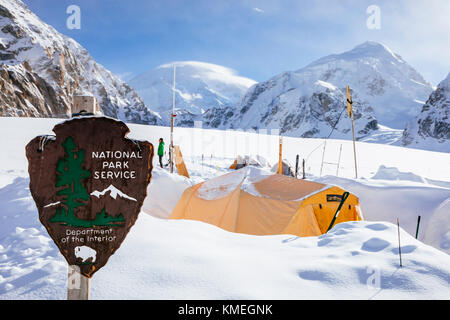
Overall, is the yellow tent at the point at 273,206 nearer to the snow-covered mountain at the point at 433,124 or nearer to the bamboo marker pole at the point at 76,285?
the bamboo marker pole at the point at 76,285

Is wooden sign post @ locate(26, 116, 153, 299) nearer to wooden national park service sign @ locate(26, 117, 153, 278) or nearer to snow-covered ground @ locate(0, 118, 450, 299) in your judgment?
wooden national park service sign @ locate(26, 117, 153, 278)

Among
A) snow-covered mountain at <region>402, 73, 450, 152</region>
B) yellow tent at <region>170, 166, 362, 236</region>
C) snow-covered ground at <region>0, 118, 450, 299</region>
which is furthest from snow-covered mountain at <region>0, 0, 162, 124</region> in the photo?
snow-covered mountain at <region>402, 73, 450, 152</region>

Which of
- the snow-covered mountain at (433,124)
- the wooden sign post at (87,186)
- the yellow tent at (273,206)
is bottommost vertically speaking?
the yellow tent at (273,206)

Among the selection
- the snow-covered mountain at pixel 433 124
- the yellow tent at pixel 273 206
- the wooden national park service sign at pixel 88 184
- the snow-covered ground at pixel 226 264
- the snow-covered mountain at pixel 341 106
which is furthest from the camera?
the snow-covered mountain at pixel 341 106

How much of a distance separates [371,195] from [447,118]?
12496 cm

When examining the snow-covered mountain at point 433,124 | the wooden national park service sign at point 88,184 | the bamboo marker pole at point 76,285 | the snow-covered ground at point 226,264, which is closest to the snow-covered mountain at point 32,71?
the snow-covered ground at point 226,264

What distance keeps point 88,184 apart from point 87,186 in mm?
14

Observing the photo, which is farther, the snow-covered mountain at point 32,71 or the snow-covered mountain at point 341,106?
the snow-covered mountain at point 341,106

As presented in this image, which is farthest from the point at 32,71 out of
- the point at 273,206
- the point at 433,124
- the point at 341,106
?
the point at 341,106

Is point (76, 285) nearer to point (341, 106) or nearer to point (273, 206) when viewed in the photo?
point (273, 206)

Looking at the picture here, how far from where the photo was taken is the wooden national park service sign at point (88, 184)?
5.97 ft

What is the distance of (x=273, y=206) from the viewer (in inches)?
247

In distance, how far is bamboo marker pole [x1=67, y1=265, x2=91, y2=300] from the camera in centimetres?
185

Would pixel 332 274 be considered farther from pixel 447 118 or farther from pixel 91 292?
pixel 447 118
